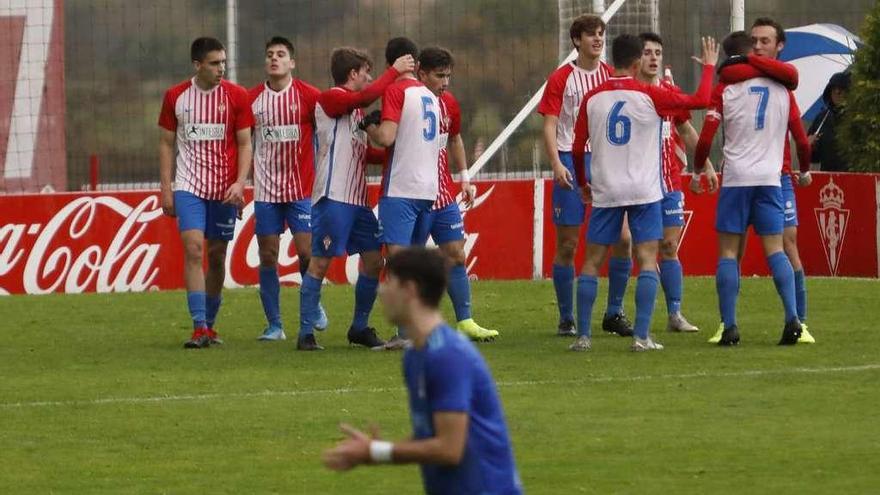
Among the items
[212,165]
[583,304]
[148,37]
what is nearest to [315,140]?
[212,165]

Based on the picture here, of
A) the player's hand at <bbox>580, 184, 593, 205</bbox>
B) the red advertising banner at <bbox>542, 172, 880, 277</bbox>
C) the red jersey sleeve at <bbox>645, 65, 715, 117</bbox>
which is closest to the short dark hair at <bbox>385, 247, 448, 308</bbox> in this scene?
the red jersey sleeve at <bbox>645, 65, 715, 117</bbox>

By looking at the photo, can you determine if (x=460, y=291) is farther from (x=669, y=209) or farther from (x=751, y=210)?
(x=751, y=210)

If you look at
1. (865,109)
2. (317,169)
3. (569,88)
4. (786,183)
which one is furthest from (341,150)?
(865,109)

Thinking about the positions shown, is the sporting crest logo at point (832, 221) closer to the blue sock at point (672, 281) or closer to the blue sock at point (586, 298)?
the blue sock at point (672, 281)

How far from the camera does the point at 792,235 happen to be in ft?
45.1

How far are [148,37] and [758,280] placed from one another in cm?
1178

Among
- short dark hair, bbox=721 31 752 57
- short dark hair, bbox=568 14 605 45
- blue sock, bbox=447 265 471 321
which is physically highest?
short dark hair, bbox=568 14 605 45

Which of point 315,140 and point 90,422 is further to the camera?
point 315,140

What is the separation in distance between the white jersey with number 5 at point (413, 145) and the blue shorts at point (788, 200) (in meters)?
2.28

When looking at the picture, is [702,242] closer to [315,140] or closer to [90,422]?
[315,140]

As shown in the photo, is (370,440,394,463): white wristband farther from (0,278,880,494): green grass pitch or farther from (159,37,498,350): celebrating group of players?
(159,37,498,350): celebrating group of players

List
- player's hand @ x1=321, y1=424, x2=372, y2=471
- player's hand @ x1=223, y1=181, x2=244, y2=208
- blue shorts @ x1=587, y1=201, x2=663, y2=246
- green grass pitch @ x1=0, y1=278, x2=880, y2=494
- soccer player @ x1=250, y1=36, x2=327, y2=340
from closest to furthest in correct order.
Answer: player's hand @ x1=321, y1=424, x2=372, y2=471 → green grass pitch @ x1=0, y1=278, x2=880, y2=494 → blue shorts @ x1=587, y1=201, x2=663, y2=246 → player's hand @ x1=223, y1=181, x2=244, y2=208 → soccer player @ x1=250, y1=36, x2=327, y2=340

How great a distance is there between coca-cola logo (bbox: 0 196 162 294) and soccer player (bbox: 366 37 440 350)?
6.17m

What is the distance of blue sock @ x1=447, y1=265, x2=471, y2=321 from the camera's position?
13656mm
